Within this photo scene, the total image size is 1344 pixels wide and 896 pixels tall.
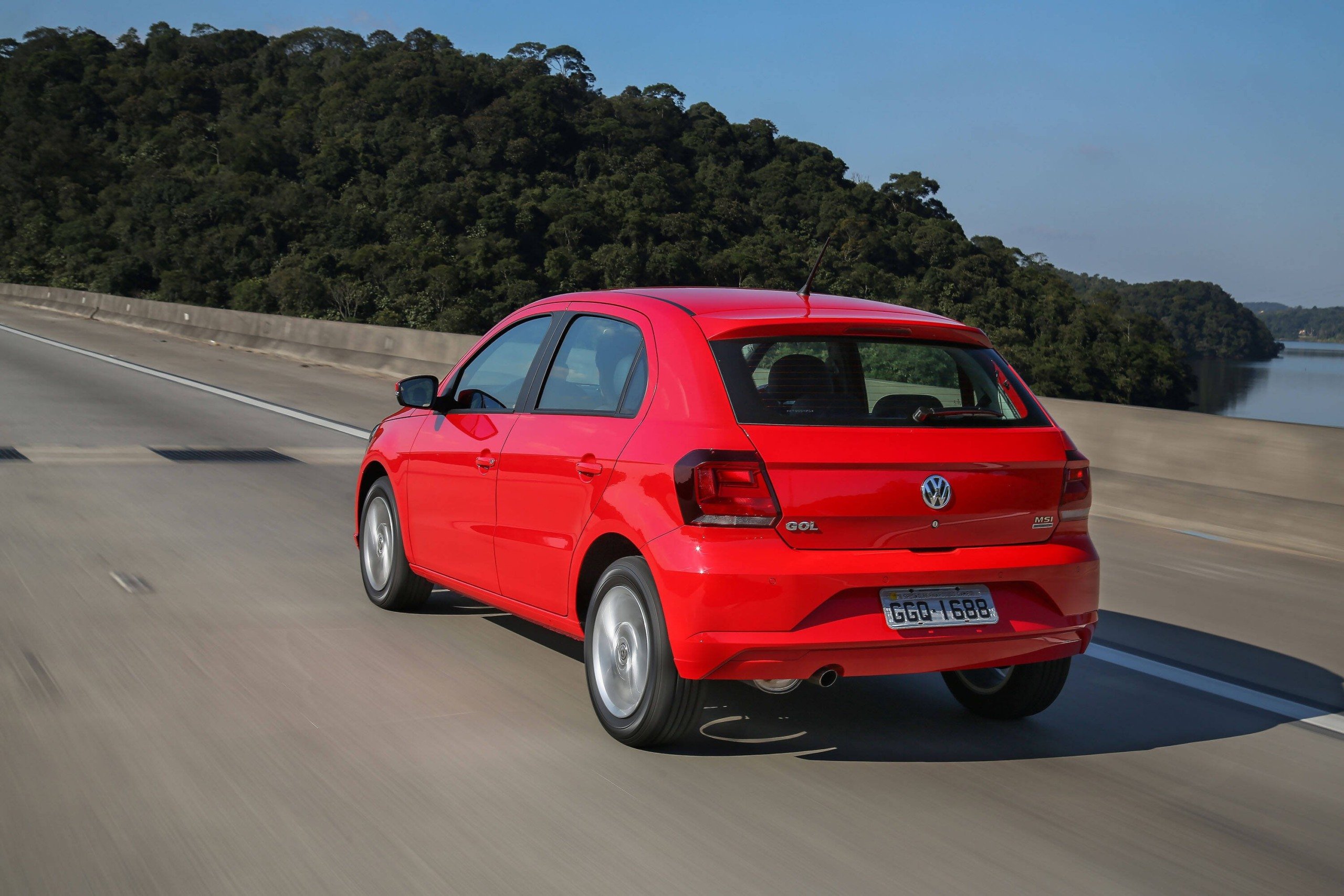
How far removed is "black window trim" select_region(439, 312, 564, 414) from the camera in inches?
209

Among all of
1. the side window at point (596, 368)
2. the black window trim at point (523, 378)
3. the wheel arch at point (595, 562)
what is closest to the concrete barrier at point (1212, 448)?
the black window trim at point (523, 378)

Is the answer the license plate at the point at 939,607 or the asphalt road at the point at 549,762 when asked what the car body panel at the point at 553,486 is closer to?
the asphalt road at the point at 549,762

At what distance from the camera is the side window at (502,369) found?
549cm

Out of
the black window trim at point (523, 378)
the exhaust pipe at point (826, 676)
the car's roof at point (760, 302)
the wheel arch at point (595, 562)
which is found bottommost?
the exhaust pipe at point (826, 676)

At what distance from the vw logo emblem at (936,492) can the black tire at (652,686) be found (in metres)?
0.90

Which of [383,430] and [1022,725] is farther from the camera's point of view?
[383,430]

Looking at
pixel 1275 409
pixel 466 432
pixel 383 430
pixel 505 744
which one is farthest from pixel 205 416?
pixel 1275 409

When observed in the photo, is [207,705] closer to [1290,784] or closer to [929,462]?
[929,462]

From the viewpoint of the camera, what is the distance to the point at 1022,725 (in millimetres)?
4855

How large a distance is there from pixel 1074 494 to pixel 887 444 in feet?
2.61

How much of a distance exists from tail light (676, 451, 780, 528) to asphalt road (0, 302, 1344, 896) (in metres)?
0.82

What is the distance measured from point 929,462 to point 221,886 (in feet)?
7.76

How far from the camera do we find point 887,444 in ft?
13.7

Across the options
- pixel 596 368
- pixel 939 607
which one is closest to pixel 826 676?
pixel 939 607
